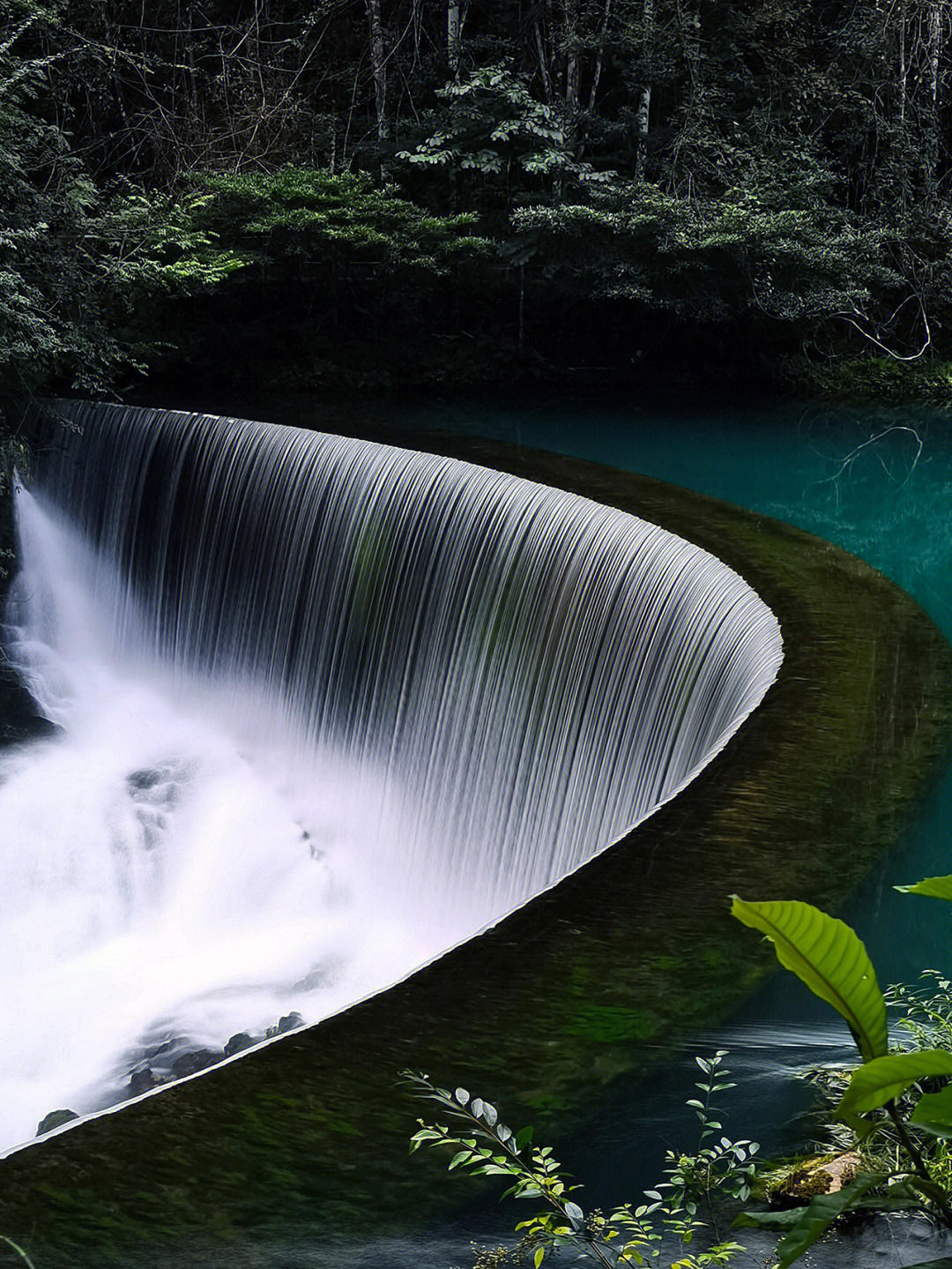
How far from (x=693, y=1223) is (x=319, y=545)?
602cm

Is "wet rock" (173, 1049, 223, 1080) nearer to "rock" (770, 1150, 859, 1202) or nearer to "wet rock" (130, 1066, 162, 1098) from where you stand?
"wet rock" (130, 1066, 162, 1098)

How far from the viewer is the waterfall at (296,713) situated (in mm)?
5375

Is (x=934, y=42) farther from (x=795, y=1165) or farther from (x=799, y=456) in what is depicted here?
(x=795, y=1165)

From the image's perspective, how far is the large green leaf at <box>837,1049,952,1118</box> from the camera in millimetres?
1373

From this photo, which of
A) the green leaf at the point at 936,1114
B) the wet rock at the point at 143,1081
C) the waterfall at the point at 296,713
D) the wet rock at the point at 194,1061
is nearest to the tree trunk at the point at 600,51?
the waterfall at the point at 296,713

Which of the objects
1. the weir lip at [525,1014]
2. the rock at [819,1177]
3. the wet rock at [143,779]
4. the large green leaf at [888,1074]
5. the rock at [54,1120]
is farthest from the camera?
the wet rock at [143,779]

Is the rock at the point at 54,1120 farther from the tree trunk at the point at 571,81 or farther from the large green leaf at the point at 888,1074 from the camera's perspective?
the tree trunk at the point at 571,81

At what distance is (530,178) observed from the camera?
13.2 metres

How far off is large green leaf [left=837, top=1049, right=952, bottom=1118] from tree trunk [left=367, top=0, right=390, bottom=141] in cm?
1286

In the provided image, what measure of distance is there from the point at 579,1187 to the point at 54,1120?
10.2 feet

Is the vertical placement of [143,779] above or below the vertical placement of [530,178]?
below

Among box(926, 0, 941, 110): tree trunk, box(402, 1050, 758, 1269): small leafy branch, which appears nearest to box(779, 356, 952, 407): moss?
box(926, 0, 941, 110): tree trunk

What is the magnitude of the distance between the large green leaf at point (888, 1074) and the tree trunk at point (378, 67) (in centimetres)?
1286

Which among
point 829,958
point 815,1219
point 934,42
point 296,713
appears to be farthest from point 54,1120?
point 934,42
